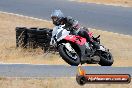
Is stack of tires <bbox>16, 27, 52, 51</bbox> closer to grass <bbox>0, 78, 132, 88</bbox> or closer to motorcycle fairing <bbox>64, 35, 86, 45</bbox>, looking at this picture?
motorcycle fairing <bbox>64, 35, 86, 45</bbox>

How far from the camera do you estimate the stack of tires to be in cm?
1855

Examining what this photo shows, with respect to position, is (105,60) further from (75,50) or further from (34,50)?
(34,50)

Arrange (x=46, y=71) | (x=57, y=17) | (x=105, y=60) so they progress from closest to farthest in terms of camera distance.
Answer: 1. (x=46, y=71)
2. (x=57, y=17)
3. (x=105, y=60)

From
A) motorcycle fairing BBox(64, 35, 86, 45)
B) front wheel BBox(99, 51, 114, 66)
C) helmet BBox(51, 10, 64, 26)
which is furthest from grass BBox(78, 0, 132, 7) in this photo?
helmet BBox(51, 10, 64, 26)


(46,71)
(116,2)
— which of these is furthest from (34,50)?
(116,2)

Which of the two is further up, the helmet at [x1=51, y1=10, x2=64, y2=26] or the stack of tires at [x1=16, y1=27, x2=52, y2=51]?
the helmet at [x1=51, y1=10, x2=64, y2=26]

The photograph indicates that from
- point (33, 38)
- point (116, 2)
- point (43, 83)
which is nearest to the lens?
point (43, 83)

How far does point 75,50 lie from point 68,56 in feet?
1.82

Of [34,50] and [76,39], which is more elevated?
[76,39]

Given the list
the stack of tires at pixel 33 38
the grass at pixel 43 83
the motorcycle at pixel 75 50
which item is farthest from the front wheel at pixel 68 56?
the stack of tires at pixel 33 38

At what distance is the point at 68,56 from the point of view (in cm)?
1334

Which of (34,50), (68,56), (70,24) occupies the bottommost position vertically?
(34,50)

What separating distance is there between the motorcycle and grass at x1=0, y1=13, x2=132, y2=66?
6.07ft

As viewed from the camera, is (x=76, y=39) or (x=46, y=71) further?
(x=76, y=39)
